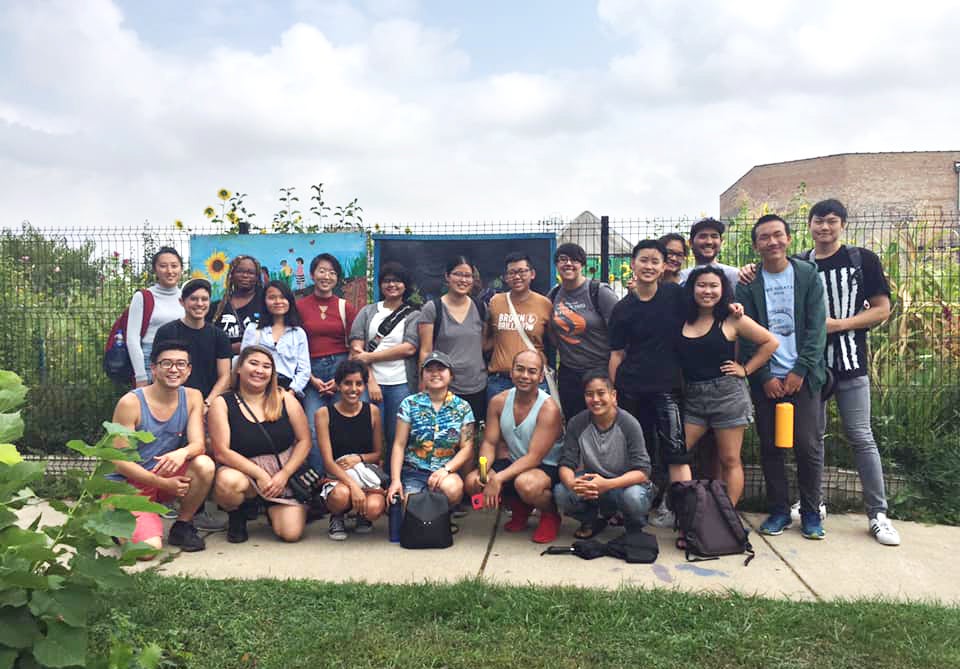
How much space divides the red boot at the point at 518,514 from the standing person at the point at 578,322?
2.83ft

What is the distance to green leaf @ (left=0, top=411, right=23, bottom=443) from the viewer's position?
2.02m

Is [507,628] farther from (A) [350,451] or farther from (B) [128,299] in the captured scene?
(B) [128,299]

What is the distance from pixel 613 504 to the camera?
4930 mm

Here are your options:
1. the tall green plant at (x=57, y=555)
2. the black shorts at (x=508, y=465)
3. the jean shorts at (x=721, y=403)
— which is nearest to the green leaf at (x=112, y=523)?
the tall green plant at (x=57, y=555)

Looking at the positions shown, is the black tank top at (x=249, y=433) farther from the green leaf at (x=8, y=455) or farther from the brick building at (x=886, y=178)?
the brick building at (x=886, y=178)

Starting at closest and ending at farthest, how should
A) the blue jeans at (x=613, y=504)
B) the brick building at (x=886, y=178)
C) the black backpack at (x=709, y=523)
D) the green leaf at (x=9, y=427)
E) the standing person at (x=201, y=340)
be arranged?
the green leaf at (x=9, y=427)
the black backpack at (x=709, y=523)
the blue jeans at (x=613, y=504)
the standing person at (x=201, y=340)
the brick building at (x=886, y=178)

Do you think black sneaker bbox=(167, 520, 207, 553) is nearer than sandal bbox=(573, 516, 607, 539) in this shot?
Yes

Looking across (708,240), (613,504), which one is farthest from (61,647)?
(708,240)

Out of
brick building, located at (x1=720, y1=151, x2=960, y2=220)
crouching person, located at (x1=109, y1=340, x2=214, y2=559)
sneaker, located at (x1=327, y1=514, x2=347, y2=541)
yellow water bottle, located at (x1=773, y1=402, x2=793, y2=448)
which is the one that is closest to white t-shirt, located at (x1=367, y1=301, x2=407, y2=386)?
Result: sneaker, located at (x1=327, y1=514, x2=347, y2=541)

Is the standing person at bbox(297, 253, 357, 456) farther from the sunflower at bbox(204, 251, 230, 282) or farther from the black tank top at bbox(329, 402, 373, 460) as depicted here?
the sunflower at bbox(204, 251, 230, 282)

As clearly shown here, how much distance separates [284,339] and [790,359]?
371cm

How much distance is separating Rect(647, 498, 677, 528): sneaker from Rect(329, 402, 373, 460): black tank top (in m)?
2.18

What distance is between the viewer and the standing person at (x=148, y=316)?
5.78 meters

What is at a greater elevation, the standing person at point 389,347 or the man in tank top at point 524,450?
the standing person at point 389,347
